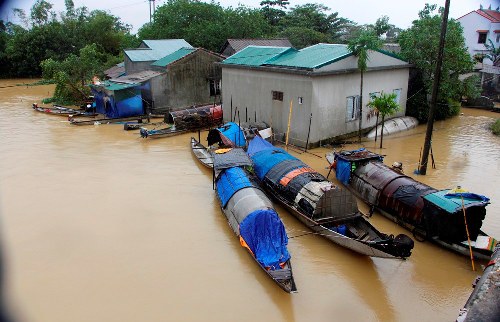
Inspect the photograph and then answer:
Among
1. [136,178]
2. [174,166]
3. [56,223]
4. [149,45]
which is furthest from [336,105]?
[149,45]

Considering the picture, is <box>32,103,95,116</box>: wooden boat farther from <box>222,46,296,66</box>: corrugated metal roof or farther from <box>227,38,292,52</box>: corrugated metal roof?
<box>227,38,292,52</box>: corrugated metal roof

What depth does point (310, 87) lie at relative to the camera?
16.5 meters

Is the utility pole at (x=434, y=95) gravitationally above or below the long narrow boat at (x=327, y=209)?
above

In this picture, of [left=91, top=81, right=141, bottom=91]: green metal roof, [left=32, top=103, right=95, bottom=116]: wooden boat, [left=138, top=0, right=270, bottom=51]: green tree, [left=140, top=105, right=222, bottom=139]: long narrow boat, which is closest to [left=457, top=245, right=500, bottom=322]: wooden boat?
[left=140, top=105, right=222, bottom=139]: long narrow boat

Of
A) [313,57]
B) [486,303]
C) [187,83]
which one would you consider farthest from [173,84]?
[486,303]

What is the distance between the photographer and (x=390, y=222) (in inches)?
438

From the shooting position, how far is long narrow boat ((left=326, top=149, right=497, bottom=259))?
909cm

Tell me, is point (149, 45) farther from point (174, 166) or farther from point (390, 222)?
point (390, 222)

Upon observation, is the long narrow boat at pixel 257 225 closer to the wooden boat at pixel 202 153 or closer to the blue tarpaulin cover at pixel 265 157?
the blue tarpaulin cover at pixel 265 157

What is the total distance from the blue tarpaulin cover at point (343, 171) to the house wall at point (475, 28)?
28761 millimetres

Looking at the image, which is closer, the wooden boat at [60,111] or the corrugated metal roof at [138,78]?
the corrugated metal roof at [138,78]

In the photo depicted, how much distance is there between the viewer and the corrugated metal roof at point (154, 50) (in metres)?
29.0

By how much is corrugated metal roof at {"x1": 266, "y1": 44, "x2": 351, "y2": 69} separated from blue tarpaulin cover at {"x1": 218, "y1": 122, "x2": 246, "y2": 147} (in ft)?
12.2

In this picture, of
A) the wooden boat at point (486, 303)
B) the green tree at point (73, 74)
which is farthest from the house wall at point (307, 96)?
the green tree at point (73, 74)
